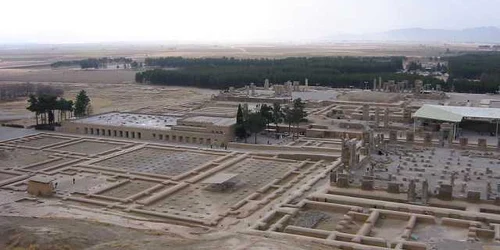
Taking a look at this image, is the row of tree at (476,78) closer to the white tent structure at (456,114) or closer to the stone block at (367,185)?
the white tent structure at (456,114)

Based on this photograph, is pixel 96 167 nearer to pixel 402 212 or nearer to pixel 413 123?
pixel 402 212

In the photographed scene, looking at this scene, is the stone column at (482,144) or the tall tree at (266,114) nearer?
the stone column at (482,144)

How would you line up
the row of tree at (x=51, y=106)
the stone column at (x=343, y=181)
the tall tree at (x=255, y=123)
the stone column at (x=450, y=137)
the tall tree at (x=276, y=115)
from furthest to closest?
the row of tree at (x=51, y=106)
the tall tree at (x=276, y=115)
the tall tree at (x=255, y=123)
the stone column at (x=450, y=137)
the stone column at (x=343, y=181)

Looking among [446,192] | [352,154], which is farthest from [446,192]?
[352,154]

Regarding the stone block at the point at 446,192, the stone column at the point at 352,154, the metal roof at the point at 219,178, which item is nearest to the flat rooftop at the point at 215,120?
the metal roof at the point at 219,178

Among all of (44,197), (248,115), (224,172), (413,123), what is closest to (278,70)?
(413,123)

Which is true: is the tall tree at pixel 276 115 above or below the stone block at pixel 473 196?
above

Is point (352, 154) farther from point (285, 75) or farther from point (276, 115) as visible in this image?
point (285, 75)

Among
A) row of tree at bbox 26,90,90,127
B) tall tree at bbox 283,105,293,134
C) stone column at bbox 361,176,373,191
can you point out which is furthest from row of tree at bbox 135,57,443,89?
stone column at bbox 361,176,373,191

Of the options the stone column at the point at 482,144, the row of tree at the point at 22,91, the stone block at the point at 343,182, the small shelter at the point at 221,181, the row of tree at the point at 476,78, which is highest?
the row of tree at the point at 476,78
